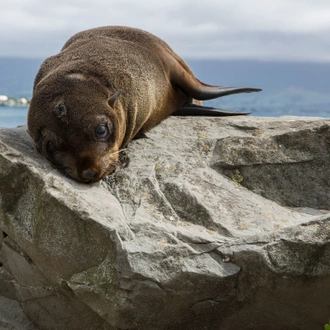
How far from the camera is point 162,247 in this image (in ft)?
12.9

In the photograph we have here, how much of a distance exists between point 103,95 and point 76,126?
20.5 inches

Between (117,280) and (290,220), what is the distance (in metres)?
1.42

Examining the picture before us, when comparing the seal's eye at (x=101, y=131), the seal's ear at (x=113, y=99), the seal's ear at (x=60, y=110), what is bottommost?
the seal's eye at (x=101, y=131)

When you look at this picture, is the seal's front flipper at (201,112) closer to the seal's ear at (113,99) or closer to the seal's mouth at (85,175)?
the seal's ear at (113,99)

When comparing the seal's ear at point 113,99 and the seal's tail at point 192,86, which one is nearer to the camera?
the seal's ear at point 113,99

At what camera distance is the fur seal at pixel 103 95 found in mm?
4641

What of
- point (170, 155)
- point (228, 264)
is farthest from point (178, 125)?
point (228, 264)

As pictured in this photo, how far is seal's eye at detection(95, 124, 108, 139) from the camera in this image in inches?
186

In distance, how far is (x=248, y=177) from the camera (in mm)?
4988

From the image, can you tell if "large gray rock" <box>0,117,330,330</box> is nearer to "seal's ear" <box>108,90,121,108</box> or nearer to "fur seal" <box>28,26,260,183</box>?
"fur seal" <box>28,26,260,183</box>

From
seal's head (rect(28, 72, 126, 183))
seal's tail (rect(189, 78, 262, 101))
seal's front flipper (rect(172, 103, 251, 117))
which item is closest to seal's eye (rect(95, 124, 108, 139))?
seal's head (rect(28, 72, 126, 183))

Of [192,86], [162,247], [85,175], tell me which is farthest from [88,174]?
[192,86]

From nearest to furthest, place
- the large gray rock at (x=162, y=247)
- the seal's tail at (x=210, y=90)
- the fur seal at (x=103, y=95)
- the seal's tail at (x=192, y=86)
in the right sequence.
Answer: the large gray rock at (x=162, y=247) → the fur seal at (x=103, y=95) → the seal's tail at (x=192, y=86) → the seal's tail at (x=210, y=90)

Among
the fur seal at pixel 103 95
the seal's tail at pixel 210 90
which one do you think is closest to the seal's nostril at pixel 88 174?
the fur seal at pixel 103 95
